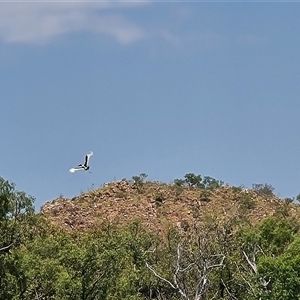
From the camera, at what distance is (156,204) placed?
96625mm

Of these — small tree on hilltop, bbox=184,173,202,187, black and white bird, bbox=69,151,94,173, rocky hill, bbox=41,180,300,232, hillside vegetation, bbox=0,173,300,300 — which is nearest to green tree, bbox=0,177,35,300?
hillside vegetation, bbox=0,173,300,300

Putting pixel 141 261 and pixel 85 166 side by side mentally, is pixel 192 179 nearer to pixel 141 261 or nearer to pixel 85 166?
pixel 141 261

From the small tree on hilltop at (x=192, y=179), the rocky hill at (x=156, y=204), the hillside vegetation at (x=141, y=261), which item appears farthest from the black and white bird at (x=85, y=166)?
the small tree on hilltop at (x=192, y=179)

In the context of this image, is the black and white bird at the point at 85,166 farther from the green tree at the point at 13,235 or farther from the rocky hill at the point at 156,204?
the rocky hill at the point at 156,204

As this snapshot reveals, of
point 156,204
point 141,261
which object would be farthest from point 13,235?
point 156,204

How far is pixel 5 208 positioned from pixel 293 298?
42.0ft

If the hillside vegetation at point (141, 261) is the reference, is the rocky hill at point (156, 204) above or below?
above

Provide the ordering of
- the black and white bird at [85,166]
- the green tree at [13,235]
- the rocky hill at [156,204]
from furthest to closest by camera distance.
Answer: the rocky hill at [156,204]
the green tree at [13,235]
the black and white bird at [85,166]

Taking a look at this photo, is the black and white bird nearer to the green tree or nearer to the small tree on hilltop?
the green tree

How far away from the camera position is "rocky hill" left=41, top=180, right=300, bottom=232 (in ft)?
296

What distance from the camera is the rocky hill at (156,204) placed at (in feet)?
296

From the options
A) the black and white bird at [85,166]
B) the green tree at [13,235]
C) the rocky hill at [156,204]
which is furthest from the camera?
the rocky hill at [156,204]

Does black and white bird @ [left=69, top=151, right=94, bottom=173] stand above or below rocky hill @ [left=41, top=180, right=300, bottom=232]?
below

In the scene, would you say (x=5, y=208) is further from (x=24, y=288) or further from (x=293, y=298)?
(x=293, y=298)
